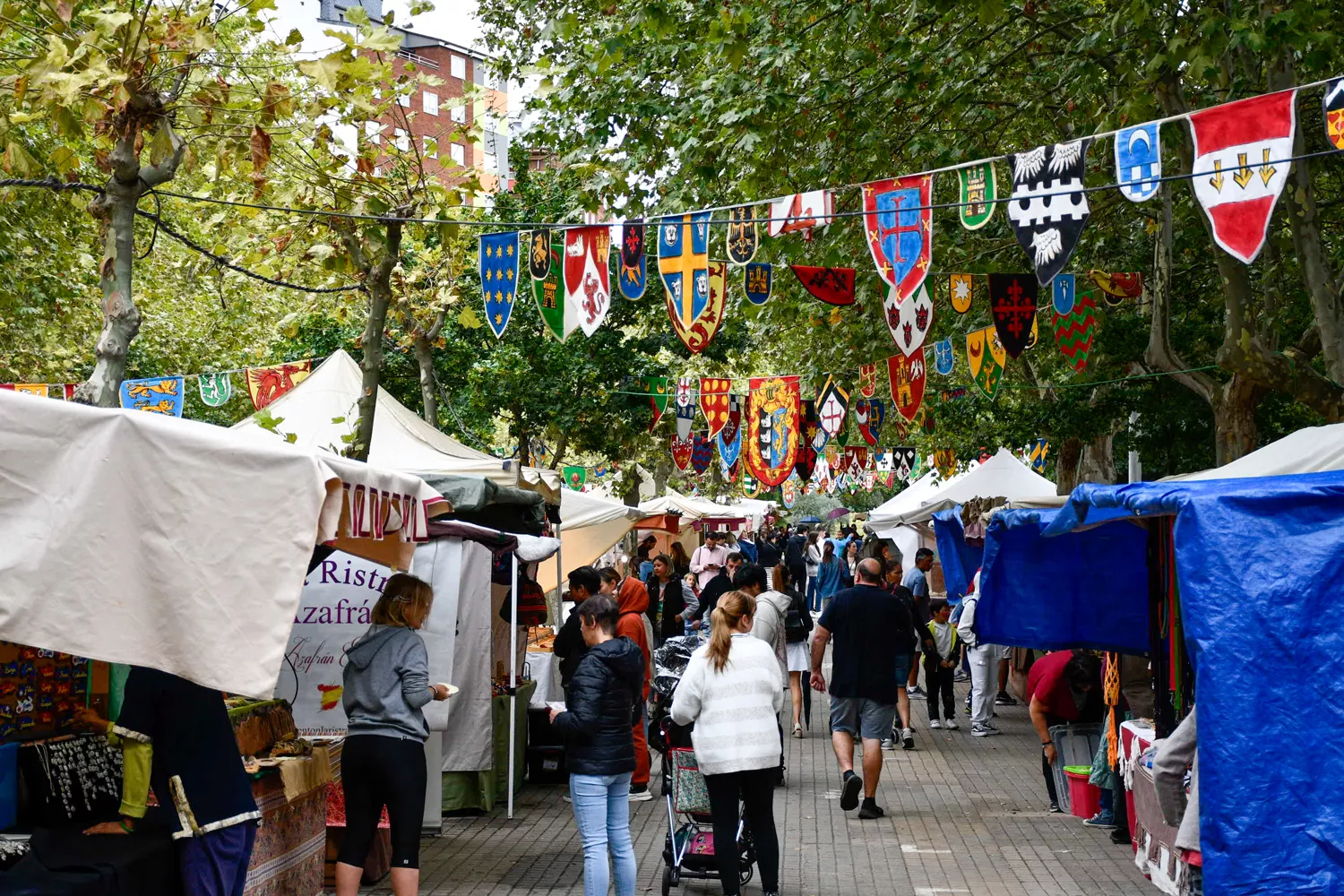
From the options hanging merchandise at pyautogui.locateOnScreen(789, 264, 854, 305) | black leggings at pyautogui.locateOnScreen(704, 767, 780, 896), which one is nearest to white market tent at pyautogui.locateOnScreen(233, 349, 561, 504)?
hanging merchandise at pyautogui.locateOnScreen(789, 264, 854, 305)

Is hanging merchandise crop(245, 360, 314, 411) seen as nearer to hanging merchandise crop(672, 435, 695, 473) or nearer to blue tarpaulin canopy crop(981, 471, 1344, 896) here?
hanging merchandise crop(672, 435, 695, 473)

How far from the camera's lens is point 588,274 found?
11.7m

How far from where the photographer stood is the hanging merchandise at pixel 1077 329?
17.1 meters

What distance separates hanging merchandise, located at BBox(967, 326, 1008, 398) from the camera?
17922mm

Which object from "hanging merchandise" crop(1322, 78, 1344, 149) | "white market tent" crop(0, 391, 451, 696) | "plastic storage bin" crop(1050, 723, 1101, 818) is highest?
"hanging merchandise" crop(1322, 78, 1344, 149)

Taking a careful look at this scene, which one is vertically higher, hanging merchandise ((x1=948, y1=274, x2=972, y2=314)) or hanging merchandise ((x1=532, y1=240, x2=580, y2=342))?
hanging merchandise ((x1=948, y1=274, x2=972, y2=314))

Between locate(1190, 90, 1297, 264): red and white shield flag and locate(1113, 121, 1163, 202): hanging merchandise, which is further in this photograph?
locate(1113, 121, 1163, 202): hanging merchandise

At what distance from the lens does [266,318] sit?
111 feet

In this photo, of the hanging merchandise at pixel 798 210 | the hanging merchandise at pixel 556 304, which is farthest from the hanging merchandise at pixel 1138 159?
the hanging merchandise at pixel 556 304

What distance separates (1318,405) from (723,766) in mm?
8623

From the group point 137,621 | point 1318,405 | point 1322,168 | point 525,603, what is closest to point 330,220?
point 525,603

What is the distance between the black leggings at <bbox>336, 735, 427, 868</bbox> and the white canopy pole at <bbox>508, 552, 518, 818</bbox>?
3.93 meters

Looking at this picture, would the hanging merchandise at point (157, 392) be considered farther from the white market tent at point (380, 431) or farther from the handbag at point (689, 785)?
the handbag at point (689, 785)

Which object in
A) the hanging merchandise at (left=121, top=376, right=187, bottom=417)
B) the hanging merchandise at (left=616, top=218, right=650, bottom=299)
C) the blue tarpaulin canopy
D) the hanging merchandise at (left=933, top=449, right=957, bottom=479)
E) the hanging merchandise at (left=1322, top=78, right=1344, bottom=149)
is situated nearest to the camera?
the blue tarpaulin canopy
